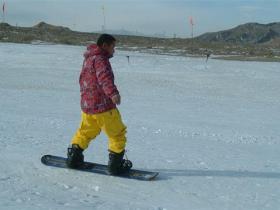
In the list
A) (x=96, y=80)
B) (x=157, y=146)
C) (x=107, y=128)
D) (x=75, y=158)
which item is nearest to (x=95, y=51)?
(x=96, y=80)

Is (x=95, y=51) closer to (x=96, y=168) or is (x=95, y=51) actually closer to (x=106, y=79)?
(x=106, y=79)

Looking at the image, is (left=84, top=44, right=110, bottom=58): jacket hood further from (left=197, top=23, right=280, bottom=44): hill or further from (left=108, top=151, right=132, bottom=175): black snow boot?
(left=197, top=23, right=280, bottom=44): hill

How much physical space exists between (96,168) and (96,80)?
93cm

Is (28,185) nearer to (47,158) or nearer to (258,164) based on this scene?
(47,158)

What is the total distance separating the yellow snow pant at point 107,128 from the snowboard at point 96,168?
0.80ft

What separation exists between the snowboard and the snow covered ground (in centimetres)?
9

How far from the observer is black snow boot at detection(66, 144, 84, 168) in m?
5.64

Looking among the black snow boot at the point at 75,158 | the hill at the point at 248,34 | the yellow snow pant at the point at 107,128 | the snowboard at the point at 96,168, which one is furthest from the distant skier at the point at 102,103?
the hill at the point at 248,34

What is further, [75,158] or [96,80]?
[75,158]

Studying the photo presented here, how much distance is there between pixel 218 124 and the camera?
9.66 meters

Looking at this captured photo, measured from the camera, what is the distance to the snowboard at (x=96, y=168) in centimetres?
547

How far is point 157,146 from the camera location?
23.7ft

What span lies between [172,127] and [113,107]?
144 inches

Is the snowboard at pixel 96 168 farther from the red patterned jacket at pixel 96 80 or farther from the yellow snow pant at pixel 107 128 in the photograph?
the red patterned jacket at pixel 96 80
